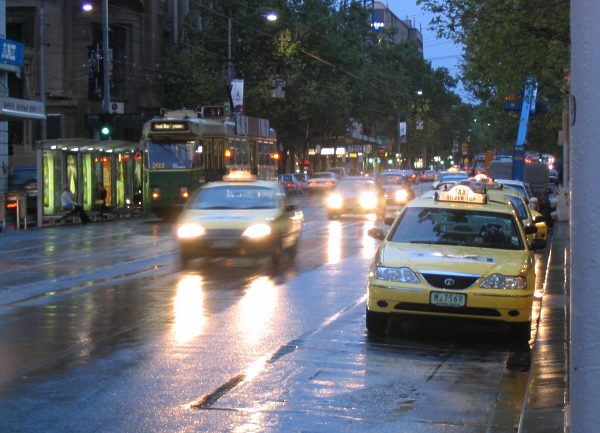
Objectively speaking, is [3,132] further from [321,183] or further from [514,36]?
[321,183]

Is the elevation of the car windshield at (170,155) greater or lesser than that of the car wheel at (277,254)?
greater

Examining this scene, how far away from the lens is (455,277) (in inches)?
416

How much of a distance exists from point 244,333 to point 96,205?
2706 cm

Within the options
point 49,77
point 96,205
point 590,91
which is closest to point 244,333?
point 590,91

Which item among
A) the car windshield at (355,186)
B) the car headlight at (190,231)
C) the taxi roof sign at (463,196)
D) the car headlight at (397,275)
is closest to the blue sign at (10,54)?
the car windshield at (355,186)

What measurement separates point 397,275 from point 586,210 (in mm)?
7049

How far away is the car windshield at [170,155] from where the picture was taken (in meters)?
35.0

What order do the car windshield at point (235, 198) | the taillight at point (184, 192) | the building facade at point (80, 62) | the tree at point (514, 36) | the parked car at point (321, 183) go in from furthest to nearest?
the parked car at point (321, 183)
the building facade at point (80, 62)
the taillight at point (184, 192)
the car windshield at point (235, 198)
the tree at point (514, 36)

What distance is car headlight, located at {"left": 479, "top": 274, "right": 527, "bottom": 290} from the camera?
10539mm

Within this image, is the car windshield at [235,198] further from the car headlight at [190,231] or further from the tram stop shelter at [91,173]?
the tram stop shelter at [91,173]

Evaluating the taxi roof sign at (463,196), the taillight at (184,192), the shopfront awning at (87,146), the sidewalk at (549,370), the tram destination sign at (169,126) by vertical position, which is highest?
the tram destination sign at (169,126)

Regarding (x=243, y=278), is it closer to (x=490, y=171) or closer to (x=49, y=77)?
(x=490, y=171)

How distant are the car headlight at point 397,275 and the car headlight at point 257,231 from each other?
8135 millimetres

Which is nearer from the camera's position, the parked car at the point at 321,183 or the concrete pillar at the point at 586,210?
the concrete pillar at the point at 586,210
